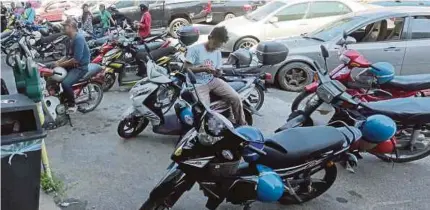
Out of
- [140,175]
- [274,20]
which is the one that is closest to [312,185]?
[140,175]

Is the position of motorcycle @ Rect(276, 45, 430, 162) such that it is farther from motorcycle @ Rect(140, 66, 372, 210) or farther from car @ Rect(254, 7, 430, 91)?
car @ Rect(254, 7, 430, 91)

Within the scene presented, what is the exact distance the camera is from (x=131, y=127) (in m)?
5.63

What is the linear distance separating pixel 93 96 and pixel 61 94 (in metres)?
0.75

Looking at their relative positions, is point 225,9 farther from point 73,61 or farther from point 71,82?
point 71,82

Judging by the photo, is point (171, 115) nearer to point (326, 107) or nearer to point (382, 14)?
point (326, 107)

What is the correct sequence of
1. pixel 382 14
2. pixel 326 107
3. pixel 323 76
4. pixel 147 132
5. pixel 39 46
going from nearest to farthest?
pixel 323 76 → pixel 147 132 → pixel 326 107 → pixel 382 14 → pixel 39 46

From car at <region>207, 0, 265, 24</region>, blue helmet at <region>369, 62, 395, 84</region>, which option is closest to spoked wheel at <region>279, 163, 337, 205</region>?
blue helmet at <region>369, 62, 395, 84</region>

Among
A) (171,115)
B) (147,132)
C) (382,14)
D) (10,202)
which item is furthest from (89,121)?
(382,14)

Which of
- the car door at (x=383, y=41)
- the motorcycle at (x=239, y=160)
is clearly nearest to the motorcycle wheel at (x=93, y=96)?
the motorcycle at (x=239, y=160)

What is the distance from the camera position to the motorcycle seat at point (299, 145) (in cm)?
344

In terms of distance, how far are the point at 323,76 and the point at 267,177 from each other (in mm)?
2096

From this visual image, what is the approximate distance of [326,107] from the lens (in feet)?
22.8

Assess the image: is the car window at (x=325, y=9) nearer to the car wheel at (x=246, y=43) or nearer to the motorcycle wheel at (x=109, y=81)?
the car wheel at (x=246, y=43)

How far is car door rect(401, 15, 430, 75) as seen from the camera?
7.51 meters
